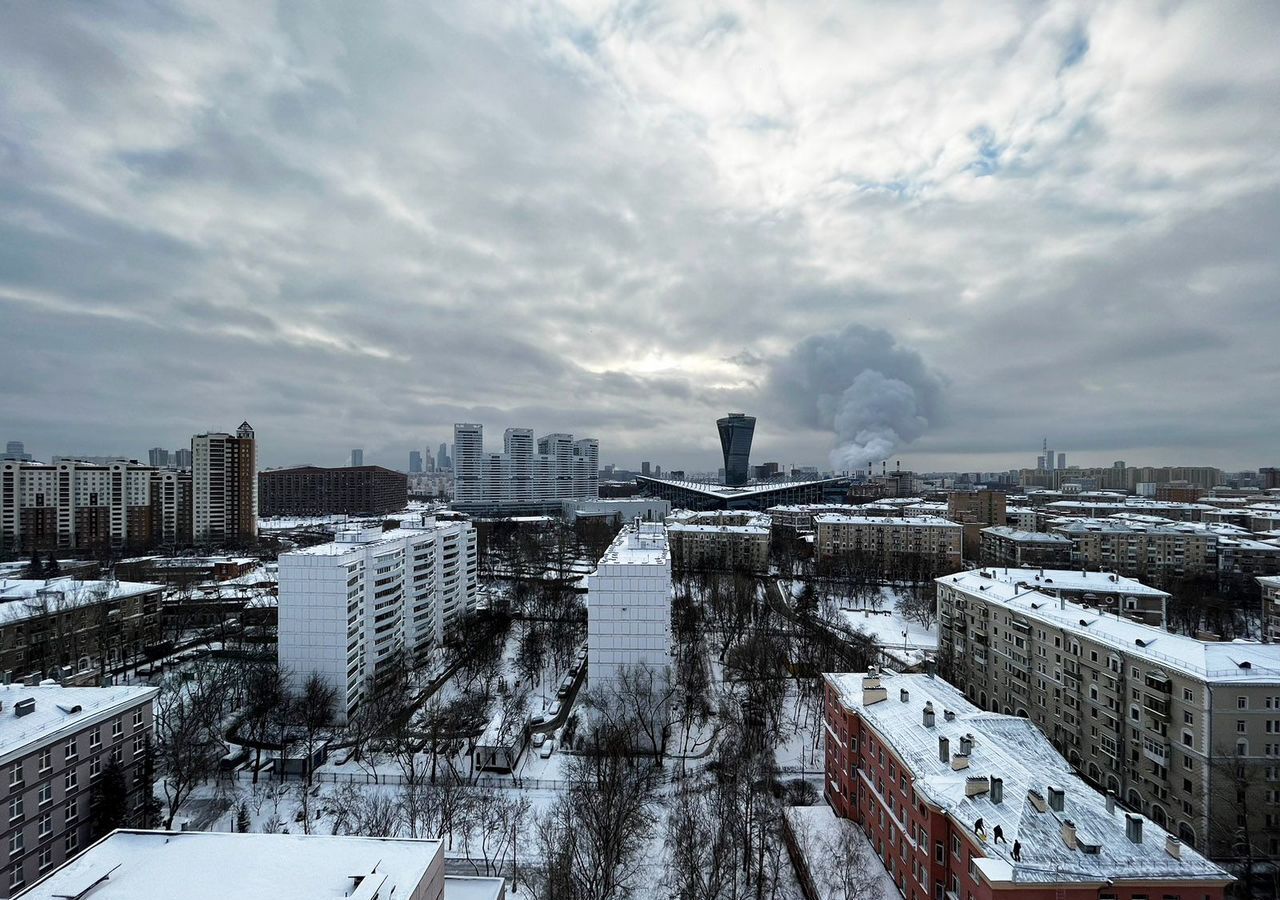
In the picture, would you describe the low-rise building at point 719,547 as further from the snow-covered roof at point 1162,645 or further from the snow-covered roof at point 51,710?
the snow-covered roof at point 51,710

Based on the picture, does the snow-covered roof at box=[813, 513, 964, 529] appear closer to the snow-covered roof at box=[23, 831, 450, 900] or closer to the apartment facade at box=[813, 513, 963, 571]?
the apartment facade at box=[813, 513, 963, 571]

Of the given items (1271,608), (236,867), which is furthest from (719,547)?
(236,867)

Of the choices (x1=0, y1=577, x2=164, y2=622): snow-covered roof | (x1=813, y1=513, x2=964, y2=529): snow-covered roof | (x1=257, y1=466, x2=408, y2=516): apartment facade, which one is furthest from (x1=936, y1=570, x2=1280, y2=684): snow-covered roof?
(x1=257, y1=466, x2=408, y2=516): apartment facade

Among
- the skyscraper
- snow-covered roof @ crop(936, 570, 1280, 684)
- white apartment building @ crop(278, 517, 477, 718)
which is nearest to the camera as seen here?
snow-covered roof @ crop(936, 570, 1280, 684)

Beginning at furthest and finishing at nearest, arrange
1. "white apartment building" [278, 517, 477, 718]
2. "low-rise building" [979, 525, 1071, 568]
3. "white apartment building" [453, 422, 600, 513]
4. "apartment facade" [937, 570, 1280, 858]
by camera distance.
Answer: "white apartment building" [453, 422, 600, 513] → "low-rise building" [979, 525, 1071, 568] → "white apartment building" [278, 517, 477, 718] → "apartment facade" [937, 570, 1280, 858]

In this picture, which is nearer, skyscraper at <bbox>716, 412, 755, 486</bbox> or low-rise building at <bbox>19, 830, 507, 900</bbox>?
low-rise building at <bbox>19, 830, 507, 900</bbox>

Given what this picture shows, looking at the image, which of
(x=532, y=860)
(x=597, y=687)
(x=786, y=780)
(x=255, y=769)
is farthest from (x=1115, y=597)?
(x=255, y=769)
